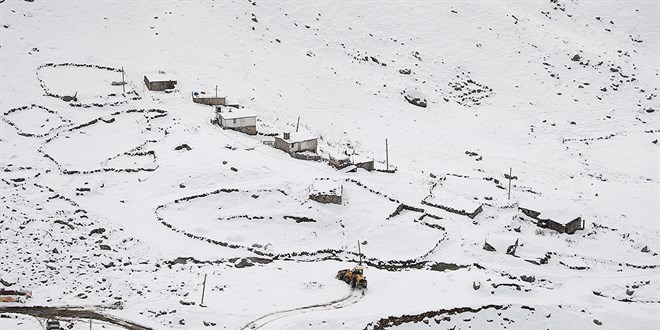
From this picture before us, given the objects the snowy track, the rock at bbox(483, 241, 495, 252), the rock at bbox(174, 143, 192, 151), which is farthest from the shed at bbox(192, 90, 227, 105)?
the snowy track

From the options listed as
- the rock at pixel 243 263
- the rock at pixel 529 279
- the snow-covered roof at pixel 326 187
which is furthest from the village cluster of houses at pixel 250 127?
the rock at pixel 529 279

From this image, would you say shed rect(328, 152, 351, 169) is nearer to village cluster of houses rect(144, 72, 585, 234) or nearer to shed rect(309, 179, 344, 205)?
village cluster of houses rect(144, 72, 585, 234)

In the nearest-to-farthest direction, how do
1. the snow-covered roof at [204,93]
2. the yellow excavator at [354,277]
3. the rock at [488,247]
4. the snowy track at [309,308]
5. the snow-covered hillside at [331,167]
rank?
the snowy track at [309,308] → the snow-covered hillside at [331,167] → the yellow excavator at [354,277] → the rock at [488,247] → the snow-covered roof at [204,93]

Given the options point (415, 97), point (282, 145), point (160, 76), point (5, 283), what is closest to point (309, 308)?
point (5, 283)

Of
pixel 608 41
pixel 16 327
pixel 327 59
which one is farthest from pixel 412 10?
pixel 16 327

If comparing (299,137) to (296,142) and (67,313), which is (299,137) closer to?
(296,142)

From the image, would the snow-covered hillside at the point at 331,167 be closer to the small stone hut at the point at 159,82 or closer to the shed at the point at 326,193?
the shed at the point at 326,193
